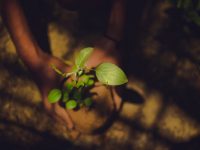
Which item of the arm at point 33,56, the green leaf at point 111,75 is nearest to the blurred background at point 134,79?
the arm at point 33,56

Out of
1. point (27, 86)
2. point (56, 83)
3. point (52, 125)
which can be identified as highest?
point (56, 83)

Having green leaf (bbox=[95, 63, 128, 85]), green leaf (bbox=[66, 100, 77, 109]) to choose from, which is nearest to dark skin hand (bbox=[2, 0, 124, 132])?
green leaf (bbox=[66, 100, 77, 109])

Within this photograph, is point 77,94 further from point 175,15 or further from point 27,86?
point 175,15

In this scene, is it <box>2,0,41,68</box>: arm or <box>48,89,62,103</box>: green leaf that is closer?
<box>48,89,62,103</box>: green leaf

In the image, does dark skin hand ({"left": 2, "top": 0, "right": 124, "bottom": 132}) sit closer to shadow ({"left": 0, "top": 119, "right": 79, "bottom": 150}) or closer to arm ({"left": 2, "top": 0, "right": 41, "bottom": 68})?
arm ({"left": 2, "top": 0, "right": 41, "bottom": 68})

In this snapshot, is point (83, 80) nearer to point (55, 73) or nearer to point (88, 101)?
point (88, 101)

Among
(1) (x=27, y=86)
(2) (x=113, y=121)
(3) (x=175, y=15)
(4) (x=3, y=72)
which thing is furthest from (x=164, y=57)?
(4) (x=3, y=72)

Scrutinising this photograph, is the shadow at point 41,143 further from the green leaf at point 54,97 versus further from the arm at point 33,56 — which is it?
the green leaf at point 54,97
